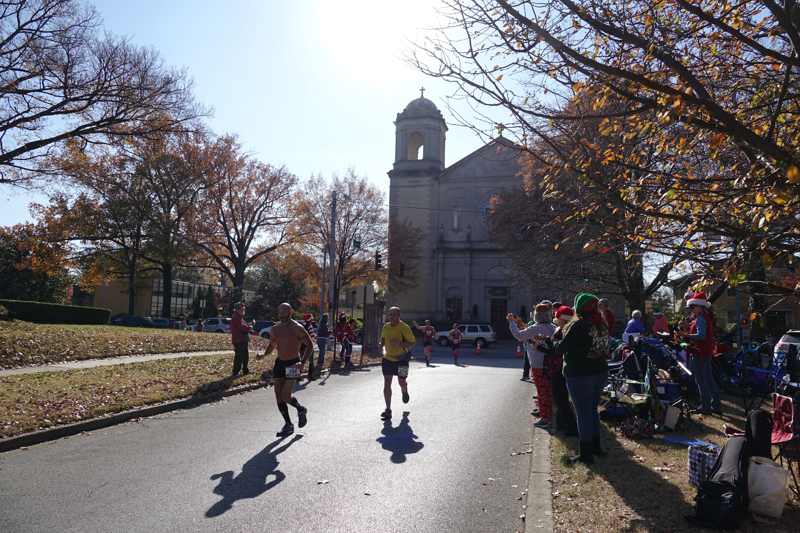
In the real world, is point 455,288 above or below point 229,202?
below

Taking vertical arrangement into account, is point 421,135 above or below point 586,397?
above

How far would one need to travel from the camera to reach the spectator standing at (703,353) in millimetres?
8555

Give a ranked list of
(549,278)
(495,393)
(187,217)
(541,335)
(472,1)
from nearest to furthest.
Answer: (472,1), (541,335), (495,393), (549,278), (187,217)

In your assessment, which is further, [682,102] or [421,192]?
[421,192]

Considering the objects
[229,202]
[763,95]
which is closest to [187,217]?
[229,202]

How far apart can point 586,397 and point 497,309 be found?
136ft

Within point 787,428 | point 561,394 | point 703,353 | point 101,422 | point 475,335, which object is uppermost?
point 703,353

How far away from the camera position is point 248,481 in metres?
5.72

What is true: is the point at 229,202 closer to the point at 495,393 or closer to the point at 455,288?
the point at 455,288

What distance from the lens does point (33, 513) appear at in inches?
188

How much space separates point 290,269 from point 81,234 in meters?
14.5

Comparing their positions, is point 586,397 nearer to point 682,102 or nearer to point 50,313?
point 682,102

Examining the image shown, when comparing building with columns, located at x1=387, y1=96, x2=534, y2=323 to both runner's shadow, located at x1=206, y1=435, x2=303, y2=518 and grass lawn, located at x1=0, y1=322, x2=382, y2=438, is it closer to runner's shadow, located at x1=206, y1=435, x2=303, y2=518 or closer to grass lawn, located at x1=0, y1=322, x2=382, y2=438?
grass lawn, located at x1=0, y1=322, x2=382, y2=438

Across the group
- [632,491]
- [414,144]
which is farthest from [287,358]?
[414,144]
